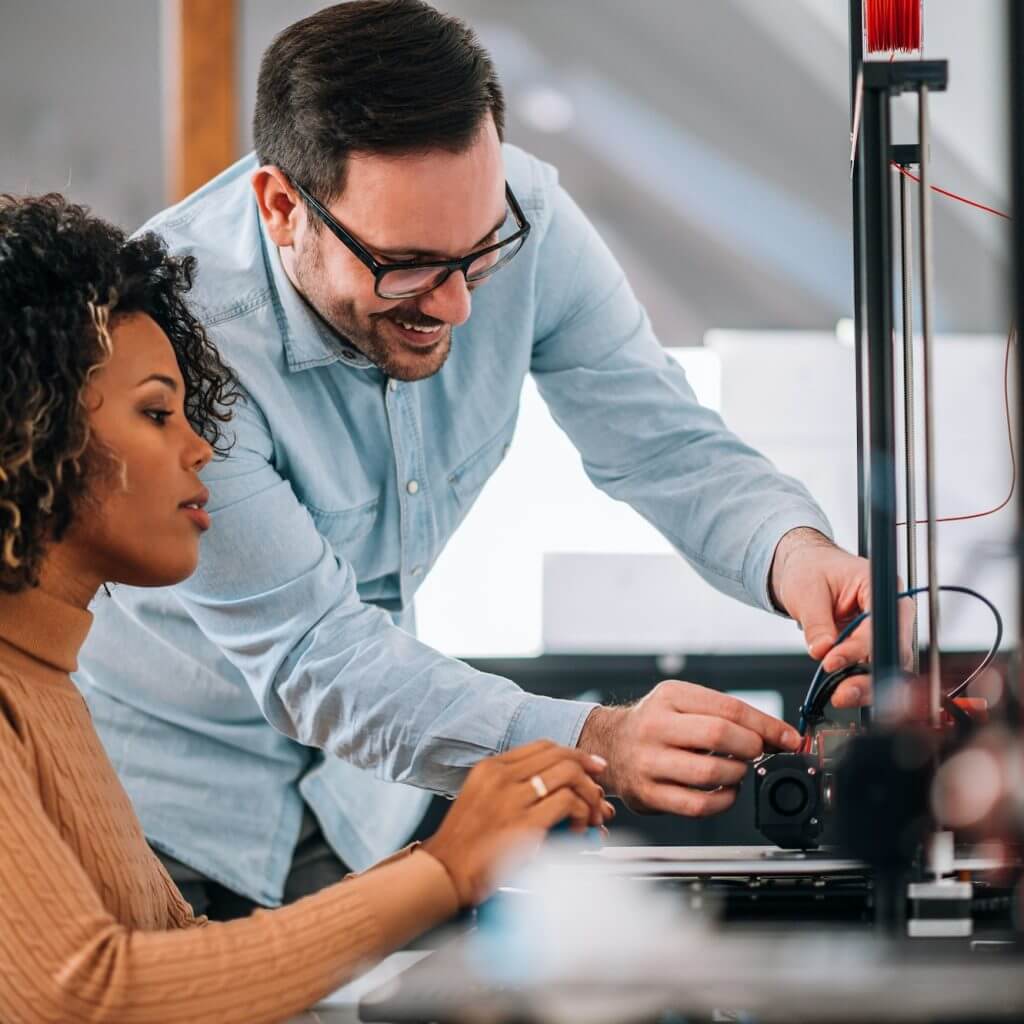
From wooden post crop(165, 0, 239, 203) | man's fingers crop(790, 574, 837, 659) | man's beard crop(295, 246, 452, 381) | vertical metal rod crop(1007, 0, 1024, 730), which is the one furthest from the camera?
wooden post crop(165, 0, 239, 203)

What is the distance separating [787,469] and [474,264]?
1.84 metres

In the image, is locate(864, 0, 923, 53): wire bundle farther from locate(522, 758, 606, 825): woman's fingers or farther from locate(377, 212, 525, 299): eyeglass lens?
locate(522, 758, 606, 825): woman's fingers

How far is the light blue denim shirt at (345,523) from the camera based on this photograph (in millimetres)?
1239

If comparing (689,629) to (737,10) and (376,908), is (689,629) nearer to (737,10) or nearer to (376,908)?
(737,10)

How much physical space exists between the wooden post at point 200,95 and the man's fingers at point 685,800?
96.7 inches

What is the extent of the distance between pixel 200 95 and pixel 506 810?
2.69 meters

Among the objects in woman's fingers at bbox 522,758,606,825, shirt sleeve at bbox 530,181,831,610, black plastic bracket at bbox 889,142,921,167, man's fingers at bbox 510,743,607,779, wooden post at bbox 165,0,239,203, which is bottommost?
woman's fingers at bbox 522,758,606,825

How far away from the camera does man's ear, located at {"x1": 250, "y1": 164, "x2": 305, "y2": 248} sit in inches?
52.7

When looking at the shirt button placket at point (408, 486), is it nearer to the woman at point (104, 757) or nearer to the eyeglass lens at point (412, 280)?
the eyeglass lens at point (412, 280)

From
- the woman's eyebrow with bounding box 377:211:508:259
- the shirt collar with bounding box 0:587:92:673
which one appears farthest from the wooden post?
the shirt collar with bounding box 0:587:92:673

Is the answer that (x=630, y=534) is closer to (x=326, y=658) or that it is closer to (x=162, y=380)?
(x=326, y=658)

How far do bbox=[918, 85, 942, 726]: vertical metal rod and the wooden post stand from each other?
2.48 meters

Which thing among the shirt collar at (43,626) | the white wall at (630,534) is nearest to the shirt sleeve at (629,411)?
the shirt collar at (43,626)

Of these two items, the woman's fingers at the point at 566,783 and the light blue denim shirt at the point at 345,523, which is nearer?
the woman's fingers at the point at 566,783
